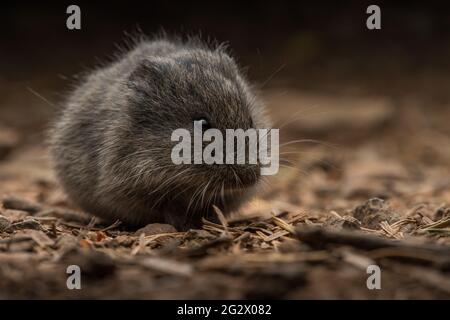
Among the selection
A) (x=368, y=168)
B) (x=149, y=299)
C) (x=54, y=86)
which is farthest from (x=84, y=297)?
(x=54, y=86)

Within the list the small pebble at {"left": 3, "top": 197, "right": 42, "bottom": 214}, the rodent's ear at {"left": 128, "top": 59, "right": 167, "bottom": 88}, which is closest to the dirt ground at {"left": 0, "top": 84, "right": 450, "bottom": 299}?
the small pebble at {"left": 3, "top": 197, "right": 42, "bottom": 214}

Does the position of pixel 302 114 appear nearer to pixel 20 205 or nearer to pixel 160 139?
pixel 20 205

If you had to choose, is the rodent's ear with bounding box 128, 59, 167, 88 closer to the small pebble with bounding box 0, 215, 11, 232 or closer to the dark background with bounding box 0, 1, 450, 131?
the small pebble with bounding box 0, 215, 11, 232

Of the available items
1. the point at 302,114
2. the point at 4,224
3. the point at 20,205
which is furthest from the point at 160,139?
the point at 302,114

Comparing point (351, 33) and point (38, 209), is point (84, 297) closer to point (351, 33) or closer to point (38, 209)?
point (38, 209)

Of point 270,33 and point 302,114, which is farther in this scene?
point 270,33

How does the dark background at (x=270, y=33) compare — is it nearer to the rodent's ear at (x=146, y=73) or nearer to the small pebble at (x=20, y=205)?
the small pebble at (x=20, y=205)
